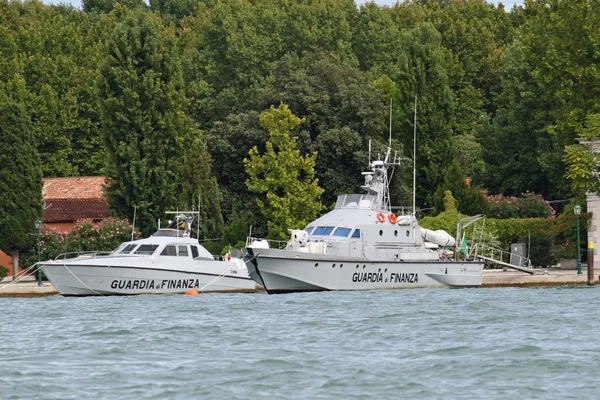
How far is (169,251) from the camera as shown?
5044cm

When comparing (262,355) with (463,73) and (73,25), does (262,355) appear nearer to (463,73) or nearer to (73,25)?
(463,73)

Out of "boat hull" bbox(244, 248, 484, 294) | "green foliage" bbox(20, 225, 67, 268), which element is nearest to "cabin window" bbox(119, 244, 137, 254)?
"boat hull" bbox(244, 248, 484, 294)

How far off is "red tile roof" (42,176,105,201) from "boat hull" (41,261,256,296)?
25211 millimetres

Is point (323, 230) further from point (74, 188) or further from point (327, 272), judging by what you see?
point (74, 188)

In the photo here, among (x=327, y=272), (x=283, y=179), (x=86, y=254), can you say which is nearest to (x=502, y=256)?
(x=283, y=179)

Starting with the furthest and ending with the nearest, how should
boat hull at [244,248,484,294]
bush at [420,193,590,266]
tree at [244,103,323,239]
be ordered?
1. tree at [244,103,323,239]
2. bush at [420,193,590,266]
3. boat hull at [244,248,484,294]

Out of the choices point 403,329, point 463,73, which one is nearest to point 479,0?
point 463,73

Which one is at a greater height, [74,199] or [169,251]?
[74,199]

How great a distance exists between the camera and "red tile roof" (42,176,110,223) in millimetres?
71875

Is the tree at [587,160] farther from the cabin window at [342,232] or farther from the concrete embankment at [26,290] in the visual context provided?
the concrete embankment at [26,290]

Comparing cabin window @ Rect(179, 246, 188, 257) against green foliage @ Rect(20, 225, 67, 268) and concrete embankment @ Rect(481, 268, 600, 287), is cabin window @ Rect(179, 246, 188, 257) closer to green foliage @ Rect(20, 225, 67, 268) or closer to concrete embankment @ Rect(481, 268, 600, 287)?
concrete embankment @ Rect(481, 268, 600, 287)

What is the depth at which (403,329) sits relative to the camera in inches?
1293

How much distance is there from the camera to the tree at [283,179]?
68.9 meters

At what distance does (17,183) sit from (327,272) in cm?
1938
